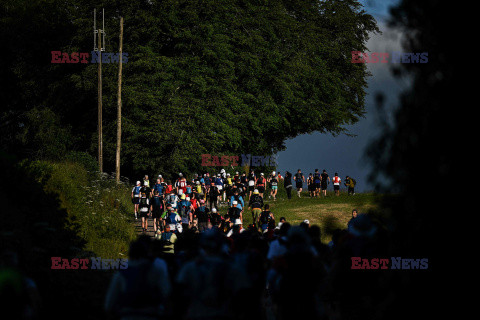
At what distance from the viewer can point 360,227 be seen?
8203mm

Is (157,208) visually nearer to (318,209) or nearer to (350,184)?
(318,209)

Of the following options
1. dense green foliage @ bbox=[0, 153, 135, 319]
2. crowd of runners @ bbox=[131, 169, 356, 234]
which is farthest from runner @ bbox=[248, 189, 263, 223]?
dense green foliage @ bbox=[0, 153, 135, 319]

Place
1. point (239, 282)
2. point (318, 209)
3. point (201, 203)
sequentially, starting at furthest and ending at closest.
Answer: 1. point (318, 209)
2. point (201, 203)
3. point (239, 282)

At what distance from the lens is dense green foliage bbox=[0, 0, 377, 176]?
43875 mm

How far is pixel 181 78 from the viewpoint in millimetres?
44969

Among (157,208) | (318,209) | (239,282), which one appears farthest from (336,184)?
(239,282)

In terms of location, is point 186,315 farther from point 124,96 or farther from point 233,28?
point 233,28

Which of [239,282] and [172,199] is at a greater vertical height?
[172,199]

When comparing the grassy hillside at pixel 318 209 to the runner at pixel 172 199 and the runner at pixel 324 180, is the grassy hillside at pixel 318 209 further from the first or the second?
the runner at pixel 172 199

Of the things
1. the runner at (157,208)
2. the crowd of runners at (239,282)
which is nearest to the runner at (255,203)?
the runner at (157,208)

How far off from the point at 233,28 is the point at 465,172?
4309 cm

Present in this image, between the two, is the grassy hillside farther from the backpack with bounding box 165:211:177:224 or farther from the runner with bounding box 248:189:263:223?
the backpack with bounding box 165:211:177:224

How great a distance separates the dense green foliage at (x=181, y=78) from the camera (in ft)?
144

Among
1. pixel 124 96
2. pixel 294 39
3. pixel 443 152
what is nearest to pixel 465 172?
pixel 443 152
